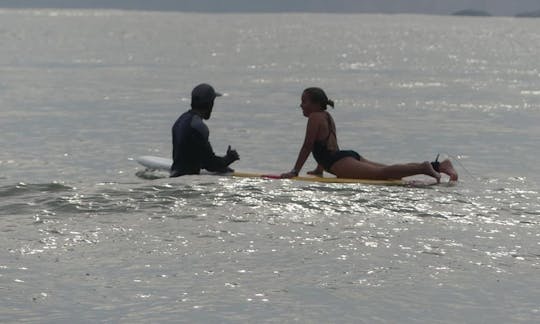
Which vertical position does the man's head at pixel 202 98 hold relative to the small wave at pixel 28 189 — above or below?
above

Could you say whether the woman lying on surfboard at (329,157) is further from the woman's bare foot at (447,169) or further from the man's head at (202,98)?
the man's head at (202,98)

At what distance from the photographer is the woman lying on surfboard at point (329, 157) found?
16.0 metres

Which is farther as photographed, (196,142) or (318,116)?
(318,116)

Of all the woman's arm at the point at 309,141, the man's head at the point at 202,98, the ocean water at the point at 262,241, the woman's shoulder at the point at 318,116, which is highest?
the man's head at the point at 202,98

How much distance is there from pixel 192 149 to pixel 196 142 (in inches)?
7.2

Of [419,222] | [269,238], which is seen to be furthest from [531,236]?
[269,238]

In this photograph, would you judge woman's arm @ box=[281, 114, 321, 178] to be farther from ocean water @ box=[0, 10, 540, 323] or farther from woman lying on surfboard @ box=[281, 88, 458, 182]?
ocean water @ box=[0, 10, 540, 323]

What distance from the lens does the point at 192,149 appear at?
1600cm

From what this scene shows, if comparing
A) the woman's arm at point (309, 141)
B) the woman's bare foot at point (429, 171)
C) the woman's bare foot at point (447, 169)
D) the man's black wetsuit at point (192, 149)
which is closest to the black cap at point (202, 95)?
the man's black wetsuit at point (192, 149)

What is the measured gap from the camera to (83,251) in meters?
11.7

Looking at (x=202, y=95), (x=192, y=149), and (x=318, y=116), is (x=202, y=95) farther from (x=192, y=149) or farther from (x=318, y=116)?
(x=318, y=116)

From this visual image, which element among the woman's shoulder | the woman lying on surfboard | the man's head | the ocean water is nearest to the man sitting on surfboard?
the man's head

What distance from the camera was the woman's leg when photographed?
16.0 m

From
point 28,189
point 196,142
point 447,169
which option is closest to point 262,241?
point 196,142
